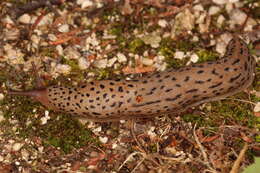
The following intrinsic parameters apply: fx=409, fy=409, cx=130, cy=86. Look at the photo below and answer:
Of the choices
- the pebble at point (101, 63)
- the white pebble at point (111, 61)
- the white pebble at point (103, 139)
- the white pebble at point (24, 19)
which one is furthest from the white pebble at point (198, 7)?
the white pebble at point (24, 19)

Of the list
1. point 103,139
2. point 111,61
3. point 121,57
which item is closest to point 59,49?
point 111,61

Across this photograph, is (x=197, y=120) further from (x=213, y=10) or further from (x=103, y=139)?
(x=213, y=10)

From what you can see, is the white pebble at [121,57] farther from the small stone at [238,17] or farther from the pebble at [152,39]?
the small stone at [238,17]

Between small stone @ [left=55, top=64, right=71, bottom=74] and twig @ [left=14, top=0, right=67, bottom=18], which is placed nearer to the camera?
small stone @ [left=55, top=64, right=71, bottom=74]

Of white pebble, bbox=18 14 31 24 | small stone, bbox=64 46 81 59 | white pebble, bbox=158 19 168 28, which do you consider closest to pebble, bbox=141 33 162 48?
white pebble, bbox=158 19 168 28

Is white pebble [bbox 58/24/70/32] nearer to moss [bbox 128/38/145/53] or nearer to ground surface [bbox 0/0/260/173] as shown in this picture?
ground surface [bbox 0/0/260/173]

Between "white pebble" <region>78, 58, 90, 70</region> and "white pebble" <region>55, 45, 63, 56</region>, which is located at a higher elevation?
"white pebble" <region>55, 45, 63, 56</region>

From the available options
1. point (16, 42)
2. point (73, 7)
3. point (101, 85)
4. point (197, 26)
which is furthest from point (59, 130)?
point (197, 26)

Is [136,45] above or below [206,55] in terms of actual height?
above
